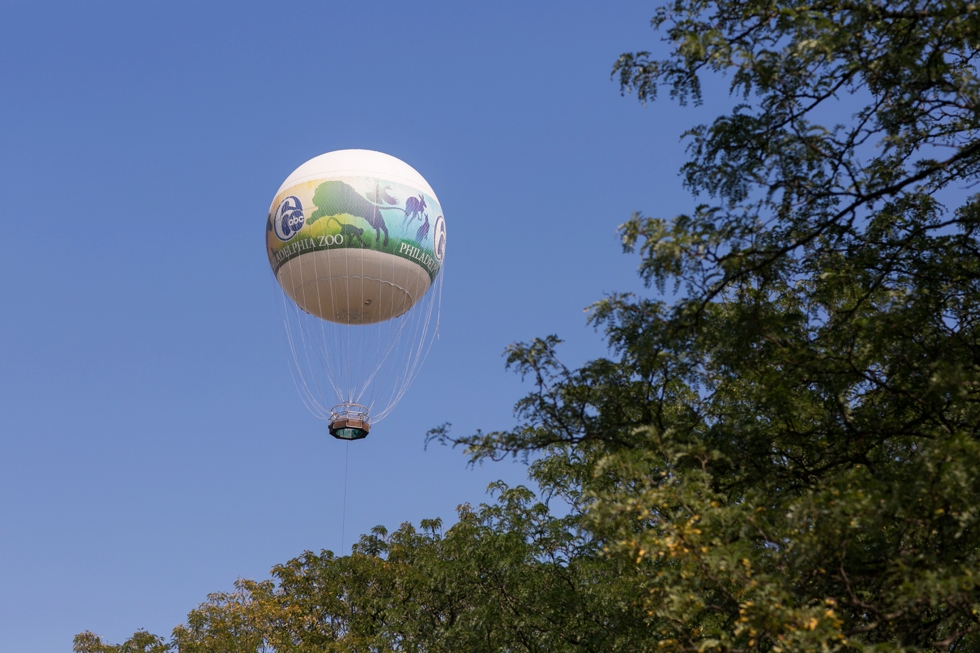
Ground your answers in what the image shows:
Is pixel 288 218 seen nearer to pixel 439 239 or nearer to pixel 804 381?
pixel 439 239

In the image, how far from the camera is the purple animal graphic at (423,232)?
34875mm

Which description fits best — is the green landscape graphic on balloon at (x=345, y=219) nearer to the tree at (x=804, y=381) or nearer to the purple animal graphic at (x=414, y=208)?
the purple animal graphic at (x=414, y=208)

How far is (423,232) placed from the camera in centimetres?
3522

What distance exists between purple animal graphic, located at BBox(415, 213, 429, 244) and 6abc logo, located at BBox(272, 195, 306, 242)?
146 inches

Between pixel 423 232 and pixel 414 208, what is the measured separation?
83 cm

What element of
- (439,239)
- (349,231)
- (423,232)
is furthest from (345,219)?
(439,239)

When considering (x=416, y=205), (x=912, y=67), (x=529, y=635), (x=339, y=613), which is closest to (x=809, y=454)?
(x=912, y=67)

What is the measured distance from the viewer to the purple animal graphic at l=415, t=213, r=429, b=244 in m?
34.9

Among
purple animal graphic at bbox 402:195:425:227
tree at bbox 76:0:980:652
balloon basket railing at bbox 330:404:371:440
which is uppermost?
purple animal graphic at bbox 402:195:425:227

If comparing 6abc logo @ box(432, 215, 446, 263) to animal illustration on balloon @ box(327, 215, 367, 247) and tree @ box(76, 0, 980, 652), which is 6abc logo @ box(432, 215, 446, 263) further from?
tree @ box(76, 0, 980, 652)

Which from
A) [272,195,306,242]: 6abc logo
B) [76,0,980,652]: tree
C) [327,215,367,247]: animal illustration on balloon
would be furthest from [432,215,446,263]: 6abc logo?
[76,0,980,652]: tree

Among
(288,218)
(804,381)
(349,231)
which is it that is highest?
(288,218)

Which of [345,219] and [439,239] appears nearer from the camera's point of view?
[345,219]

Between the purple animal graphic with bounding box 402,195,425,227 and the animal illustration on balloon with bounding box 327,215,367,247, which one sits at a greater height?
the purple animal graphic with bounding box 402,195,425,227
